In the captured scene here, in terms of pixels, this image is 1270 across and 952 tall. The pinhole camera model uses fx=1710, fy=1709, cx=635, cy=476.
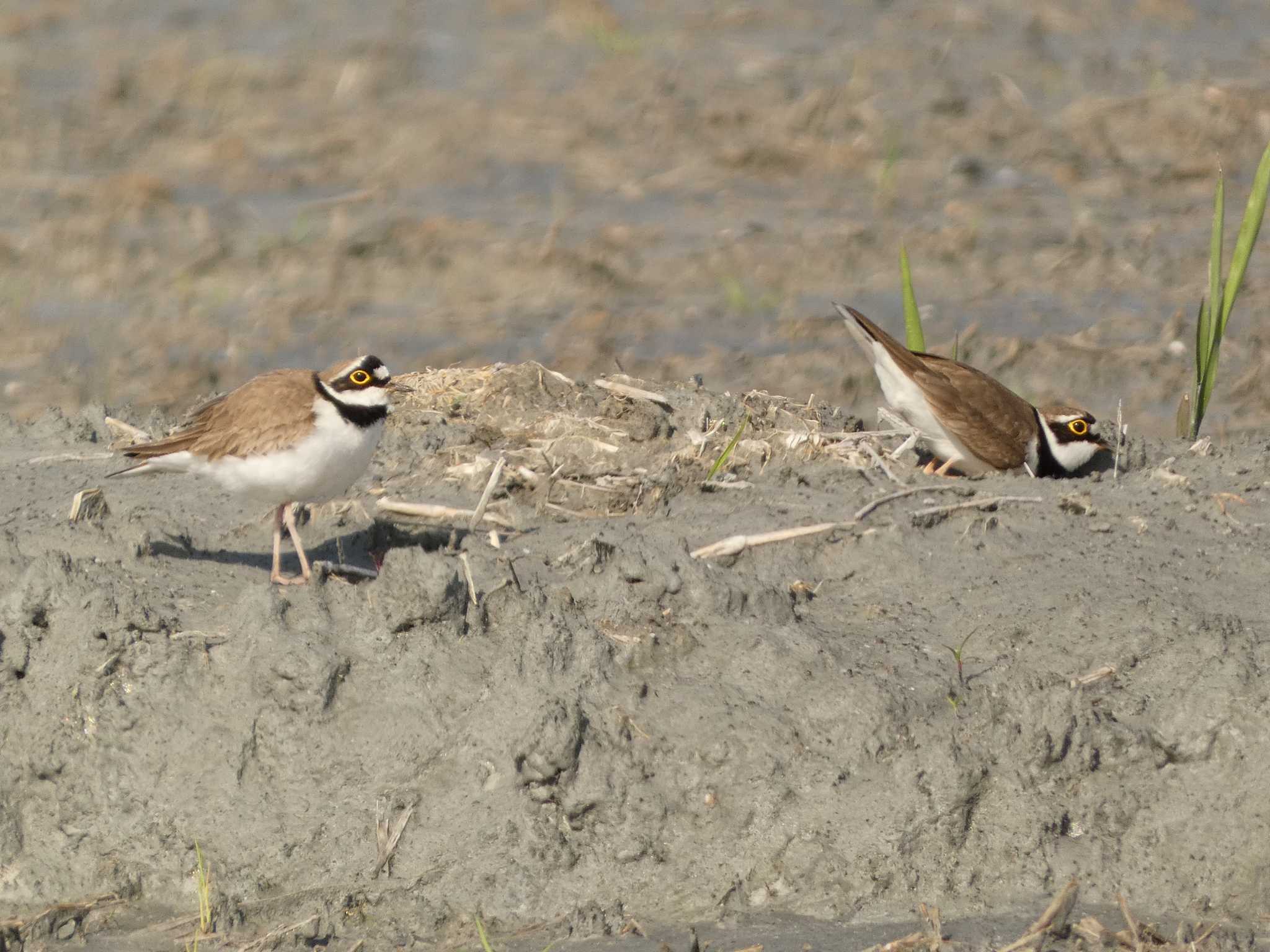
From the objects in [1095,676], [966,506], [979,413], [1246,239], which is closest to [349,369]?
[966,506]

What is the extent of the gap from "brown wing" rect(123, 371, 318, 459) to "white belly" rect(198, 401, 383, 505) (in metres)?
0.04

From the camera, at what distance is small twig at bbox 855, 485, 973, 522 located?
612 centimetres

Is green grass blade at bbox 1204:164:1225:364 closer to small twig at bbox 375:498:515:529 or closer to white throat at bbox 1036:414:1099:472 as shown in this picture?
white throat at bbox 1036:414:1099:472

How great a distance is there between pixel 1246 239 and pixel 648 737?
13.3 feet

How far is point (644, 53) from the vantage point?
48.0 feet

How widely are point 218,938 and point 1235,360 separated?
23.5ft

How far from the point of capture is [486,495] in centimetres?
629

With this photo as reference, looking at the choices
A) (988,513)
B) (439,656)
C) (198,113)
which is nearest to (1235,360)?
(988,513)

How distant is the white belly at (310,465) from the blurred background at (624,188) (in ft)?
9.79

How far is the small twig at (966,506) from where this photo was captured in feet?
20.0

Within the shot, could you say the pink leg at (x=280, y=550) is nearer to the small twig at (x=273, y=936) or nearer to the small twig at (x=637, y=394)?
the small twig at (x=273, y=936)

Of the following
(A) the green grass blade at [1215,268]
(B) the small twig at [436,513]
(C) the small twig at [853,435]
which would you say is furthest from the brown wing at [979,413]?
(B) the small twig at [436,513]

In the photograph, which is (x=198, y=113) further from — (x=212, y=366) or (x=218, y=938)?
(x=218, y=938)

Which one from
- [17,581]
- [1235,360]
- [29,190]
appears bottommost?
[1235,360]
